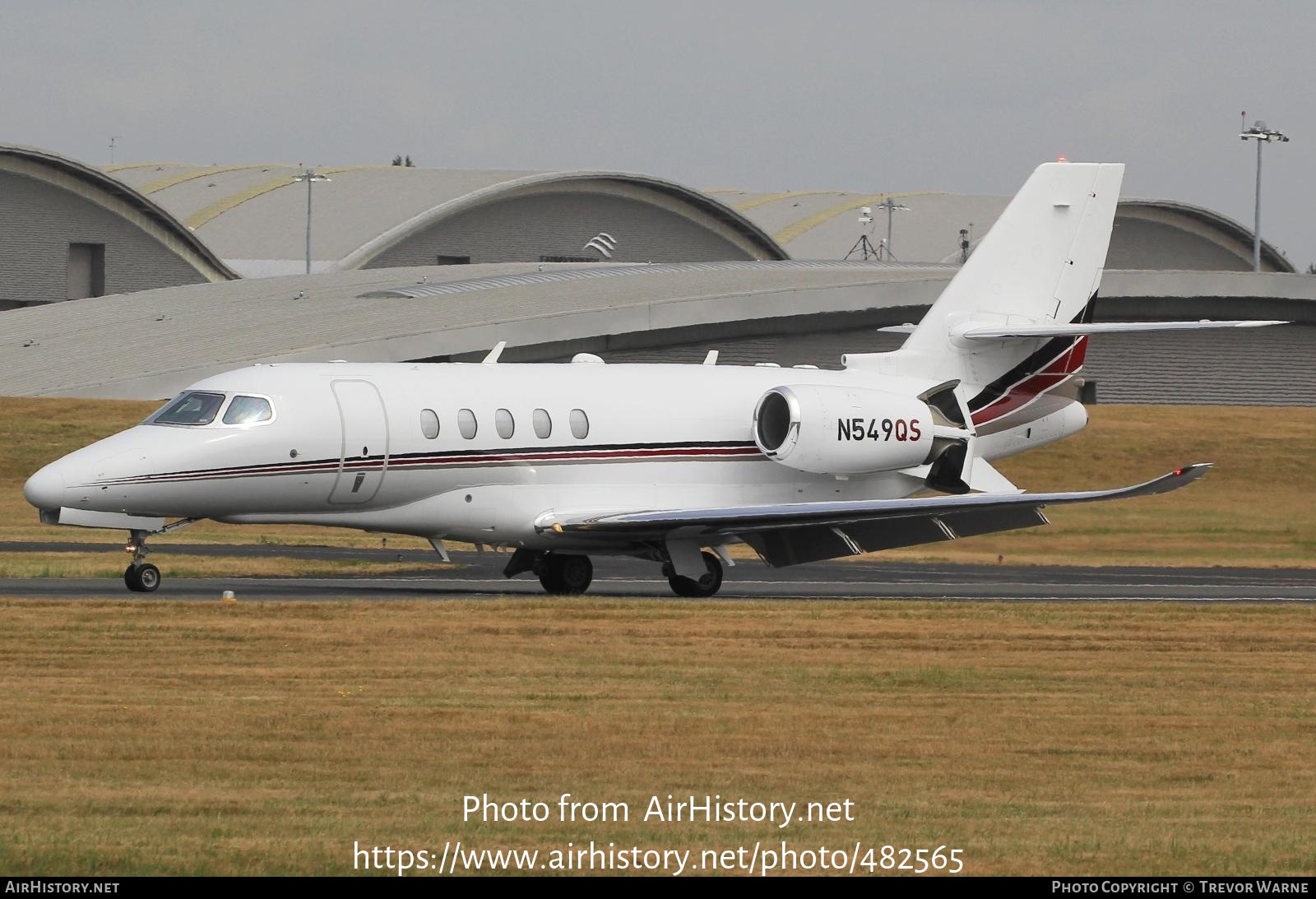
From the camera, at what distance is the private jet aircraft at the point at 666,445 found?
899 inches

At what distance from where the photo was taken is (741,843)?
10047 millimetres

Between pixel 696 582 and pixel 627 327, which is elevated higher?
pixel 627 327

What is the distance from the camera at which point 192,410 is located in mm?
23078

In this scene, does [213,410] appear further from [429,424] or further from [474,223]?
[474,223]

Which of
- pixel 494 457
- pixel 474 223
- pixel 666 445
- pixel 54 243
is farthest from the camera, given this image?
pixel 474 223

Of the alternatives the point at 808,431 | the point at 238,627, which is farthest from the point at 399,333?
the point at 238,627

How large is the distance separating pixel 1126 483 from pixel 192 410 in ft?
93.0

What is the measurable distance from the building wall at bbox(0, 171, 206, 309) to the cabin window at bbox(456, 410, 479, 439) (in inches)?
2360

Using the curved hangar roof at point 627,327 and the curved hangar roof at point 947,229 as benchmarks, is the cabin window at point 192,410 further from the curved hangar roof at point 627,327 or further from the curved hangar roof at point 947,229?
the curved hangar roof at point 947,229

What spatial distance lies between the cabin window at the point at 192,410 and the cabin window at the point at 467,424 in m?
2.85

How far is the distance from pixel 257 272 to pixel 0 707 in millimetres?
77487

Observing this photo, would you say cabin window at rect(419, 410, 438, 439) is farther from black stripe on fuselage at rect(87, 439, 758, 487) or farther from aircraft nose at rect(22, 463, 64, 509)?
aircraft nose at rect(22, 463, 64, 509)

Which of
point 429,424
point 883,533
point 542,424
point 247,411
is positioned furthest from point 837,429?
point 247,411
